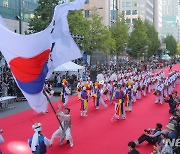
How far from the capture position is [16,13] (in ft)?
151

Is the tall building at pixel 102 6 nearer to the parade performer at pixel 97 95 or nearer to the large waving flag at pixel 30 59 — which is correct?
the parade performer at pixel 97 95

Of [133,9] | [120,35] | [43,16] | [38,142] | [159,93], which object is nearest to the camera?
[38,142]

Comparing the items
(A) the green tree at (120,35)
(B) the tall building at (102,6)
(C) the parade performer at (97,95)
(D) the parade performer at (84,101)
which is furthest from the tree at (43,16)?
(B) the tall building at (102,6)

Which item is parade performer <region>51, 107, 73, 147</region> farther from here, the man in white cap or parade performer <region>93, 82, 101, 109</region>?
parade performer <region>93, 82, 101, 109</region>

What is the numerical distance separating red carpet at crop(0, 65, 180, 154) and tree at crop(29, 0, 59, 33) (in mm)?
15389

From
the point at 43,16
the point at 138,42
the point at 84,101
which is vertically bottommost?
the point at 84,101

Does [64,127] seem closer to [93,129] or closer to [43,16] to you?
[93,129]

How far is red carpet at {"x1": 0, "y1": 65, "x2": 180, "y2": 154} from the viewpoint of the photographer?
13086 millimetres

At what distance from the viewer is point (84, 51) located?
5178 cm

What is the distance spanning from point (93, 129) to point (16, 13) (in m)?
32.7

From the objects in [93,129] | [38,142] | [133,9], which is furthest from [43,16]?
[133,9]

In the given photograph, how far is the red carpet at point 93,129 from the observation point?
13.1 metres

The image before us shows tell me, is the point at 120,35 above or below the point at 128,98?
above

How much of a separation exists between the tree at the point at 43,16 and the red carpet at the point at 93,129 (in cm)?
1539
